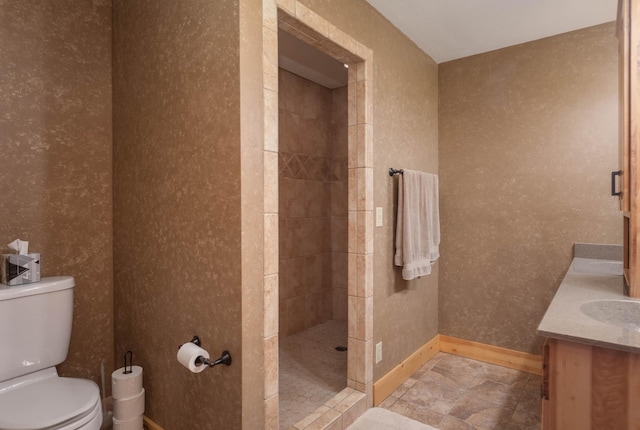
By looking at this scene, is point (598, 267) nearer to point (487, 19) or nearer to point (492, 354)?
point (492, 354)

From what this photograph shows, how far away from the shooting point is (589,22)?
242cm

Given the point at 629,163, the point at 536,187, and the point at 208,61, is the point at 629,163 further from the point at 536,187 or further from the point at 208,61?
the point at 208,61

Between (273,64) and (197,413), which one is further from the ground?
(273,64)

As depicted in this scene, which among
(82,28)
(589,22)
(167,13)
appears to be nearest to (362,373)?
(167,13)

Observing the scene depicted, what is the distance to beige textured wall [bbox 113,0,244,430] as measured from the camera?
4.90 feet

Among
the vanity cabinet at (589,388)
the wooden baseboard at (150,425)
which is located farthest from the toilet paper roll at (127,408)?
the vanity cabinet at (589,388)

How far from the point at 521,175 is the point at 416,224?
978mm

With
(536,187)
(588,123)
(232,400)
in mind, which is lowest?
(232,400)

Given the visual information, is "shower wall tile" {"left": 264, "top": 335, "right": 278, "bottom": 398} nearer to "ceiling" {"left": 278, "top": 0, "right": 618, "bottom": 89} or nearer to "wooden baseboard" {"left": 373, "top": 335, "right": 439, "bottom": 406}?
"wooden baseboard" {"left": 373, "top": 335, "right": 439, "bottom": 406}

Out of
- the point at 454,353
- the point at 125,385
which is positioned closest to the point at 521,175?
the point at 454,353

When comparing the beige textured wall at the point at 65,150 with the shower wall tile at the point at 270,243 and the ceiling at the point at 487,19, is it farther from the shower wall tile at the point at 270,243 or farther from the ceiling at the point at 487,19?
Answer: the ceiling at the point at 487,19

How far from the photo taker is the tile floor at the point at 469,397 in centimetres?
213

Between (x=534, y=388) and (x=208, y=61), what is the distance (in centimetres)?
286

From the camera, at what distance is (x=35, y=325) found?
5.67 feet
